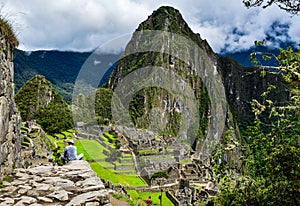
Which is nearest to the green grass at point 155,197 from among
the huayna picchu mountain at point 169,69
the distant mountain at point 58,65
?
the huayna picchu mountain at point 169,69

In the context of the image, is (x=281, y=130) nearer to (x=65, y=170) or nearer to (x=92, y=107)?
(x=65, y=170)

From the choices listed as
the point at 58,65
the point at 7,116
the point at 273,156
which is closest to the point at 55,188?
the point at 7,116

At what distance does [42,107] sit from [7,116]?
29.9 meters

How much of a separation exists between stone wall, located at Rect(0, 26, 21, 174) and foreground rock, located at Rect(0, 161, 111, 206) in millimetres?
290

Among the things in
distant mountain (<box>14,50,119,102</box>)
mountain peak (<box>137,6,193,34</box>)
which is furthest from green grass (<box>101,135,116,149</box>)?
mountain peak (<box>137,6,193,34</box>)

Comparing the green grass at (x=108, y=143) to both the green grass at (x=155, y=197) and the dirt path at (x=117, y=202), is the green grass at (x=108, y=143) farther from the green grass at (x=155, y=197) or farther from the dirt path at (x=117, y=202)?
the dirt path at (x=117, y=202)

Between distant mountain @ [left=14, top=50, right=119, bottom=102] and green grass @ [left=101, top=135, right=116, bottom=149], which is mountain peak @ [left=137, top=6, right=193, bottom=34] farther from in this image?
green grass @ [left=101, top=135, right=116, bottom=149]

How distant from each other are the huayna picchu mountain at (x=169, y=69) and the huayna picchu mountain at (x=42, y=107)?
24.2 meters

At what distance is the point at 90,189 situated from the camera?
332cm

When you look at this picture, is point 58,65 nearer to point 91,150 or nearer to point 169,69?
point 169,69

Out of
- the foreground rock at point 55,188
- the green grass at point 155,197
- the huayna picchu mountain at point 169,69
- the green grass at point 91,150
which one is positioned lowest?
the green grass at point 155,197

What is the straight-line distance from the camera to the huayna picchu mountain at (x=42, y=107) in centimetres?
2911

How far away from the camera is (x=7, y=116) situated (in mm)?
4480

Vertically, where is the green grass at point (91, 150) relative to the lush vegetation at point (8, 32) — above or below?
below
